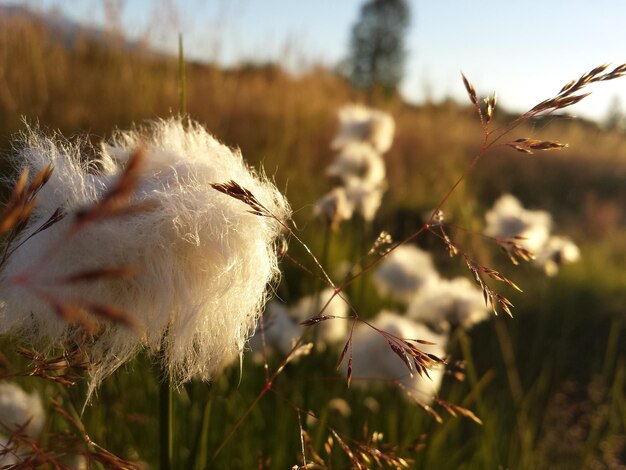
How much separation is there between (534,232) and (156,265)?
1828mm

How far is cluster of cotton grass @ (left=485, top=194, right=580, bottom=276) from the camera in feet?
6.11

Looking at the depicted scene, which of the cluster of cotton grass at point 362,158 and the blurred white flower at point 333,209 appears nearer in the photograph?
the blurred white flower at point 333,209

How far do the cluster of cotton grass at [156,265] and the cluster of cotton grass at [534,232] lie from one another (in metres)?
1.46

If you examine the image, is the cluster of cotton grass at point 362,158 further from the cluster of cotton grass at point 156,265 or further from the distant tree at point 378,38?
the distant tree at point 378,38

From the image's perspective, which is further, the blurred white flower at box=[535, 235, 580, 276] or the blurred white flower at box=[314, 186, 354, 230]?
the blurred white flower at box=[535, 235, 580, 276]

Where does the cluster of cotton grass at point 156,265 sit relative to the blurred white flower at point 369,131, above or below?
below

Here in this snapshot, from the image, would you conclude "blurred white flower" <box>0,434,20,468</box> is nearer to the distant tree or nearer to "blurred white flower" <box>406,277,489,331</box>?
"blurred white flower" <box>406,277,489,331</box>

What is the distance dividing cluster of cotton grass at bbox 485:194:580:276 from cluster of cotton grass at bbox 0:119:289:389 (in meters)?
1.46

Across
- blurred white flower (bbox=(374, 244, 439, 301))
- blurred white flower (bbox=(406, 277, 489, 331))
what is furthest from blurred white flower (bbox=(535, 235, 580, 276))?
blurred white flower (bbox=(406, 277, 489, 331))

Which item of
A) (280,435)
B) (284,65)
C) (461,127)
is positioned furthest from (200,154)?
(461,127)

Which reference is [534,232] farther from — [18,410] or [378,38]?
[378,38]

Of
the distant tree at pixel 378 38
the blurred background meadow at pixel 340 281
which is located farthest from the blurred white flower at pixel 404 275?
the distant tree at pixel 378 38

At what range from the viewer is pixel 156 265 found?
20.5 inches

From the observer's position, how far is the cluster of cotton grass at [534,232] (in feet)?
6.11
